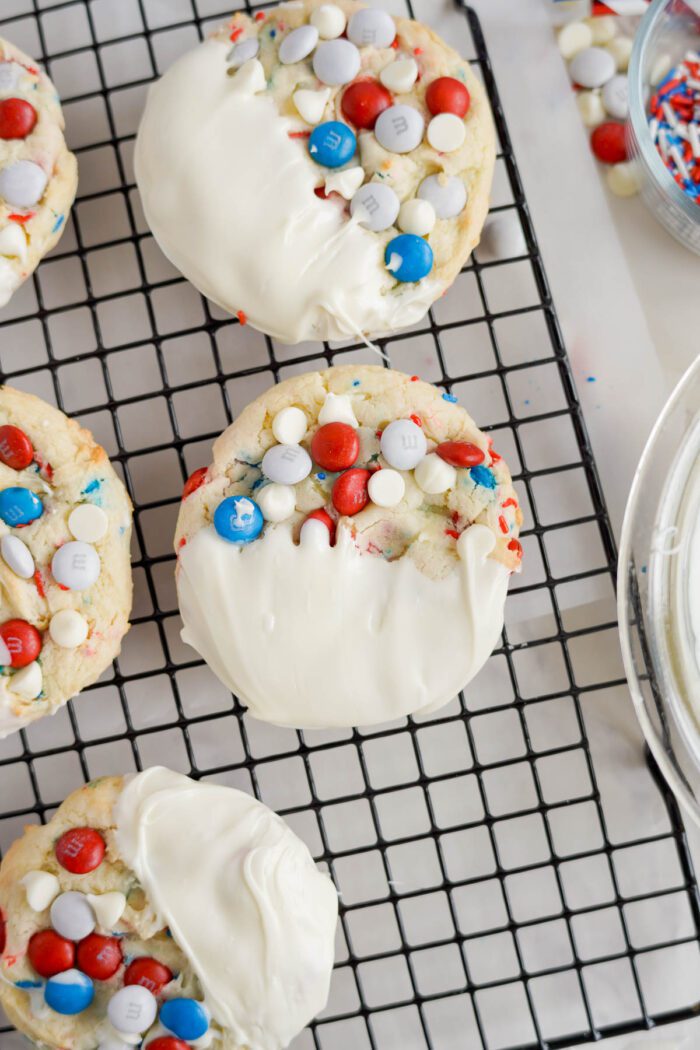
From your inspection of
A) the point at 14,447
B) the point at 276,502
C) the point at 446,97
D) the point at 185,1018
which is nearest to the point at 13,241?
the point at 14,447

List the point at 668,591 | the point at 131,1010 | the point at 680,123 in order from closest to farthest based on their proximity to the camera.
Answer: the point at 131,1010
the point at 668,591
the point at 680,123

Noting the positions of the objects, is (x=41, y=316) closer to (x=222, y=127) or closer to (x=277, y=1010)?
(x=222, y=127)

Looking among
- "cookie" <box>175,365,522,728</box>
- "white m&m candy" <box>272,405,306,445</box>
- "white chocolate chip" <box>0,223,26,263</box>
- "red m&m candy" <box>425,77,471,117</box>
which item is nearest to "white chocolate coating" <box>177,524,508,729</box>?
"cookie" <box>175,365,522,728</box>

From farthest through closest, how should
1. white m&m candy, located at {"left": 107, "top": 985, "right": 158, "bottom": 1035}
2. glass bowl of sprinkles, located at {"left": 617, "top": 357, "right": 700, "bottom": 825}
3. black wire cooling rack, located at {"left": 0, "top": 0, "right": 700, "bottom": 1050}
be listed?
black wire cooling rack, located at {"left": 0, "top": 0, "right": 700, "bottom": 1050} < glass bowl of sprinkles, located at {"left": 617, "top": 357, "right": 700, "bottom": 825} < white m&m candy, located at {"left": 107, "top": 985, "right": 158, "bottom": 1035}

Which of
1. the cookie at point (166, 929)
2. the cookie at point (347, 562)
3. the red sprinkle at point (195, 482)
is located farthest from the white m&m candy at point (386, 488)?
the cookie at point (166, 929)

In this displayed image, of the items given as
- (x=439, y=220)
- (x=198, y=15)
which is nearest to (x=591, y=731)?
(x=439, y=220)

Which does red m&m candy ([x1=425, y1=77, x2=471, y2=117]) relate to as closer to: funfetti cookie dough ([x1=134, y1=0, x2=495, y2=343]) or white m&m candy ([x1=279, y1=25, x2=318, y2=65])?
funfetti cookie dough ([x1=134, y1=0, x2=495, y2=343])

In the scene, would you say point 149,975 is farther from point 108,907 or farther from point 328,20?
point 328,20
